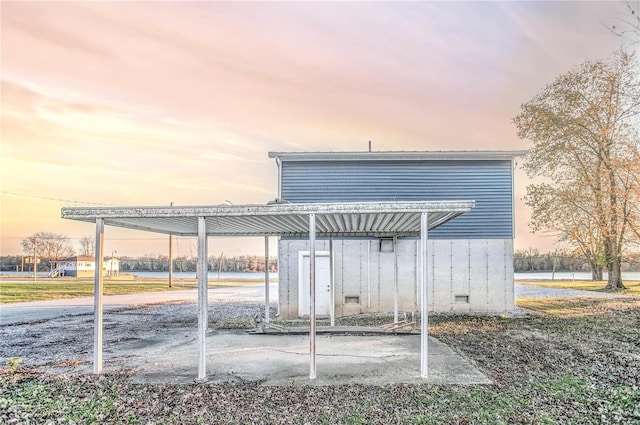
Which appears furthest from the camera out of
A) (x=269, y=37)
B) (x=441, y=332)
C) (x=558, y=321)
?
(x=558, y=321)

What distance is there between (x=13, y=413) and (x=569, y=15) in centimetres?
1654

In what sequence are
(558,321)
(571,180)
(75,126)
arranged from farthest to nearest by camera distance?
(571,180), (75,126), (558,321)

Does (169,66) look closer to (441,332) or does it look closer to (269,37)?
(269,37)

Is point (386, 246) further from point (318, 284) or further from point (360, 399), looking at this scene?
point (360, 399)

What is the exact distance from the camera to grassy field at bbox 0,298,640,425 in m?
5.20

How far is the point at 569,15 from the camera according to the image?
1385cm

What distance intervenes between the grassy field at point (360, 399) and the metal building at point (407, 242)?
564 centimetres

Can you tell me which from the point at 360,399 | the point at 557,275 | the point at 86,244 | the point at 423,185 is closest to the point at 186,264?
the point at 86,244

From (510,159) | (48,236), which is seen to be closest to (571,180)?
(510,159)

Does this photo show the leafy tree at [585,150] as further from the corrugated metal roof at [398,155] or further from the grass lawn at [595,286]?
the corrugated metal roof at [398,155]

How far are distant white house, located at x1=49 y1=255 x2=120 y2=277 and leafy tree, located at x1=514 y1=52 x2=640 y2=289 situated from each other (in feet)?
143

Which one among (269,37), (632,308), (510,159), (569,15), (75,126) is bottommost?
(632,308)

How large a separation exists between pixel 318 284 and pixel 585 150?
1632 cm

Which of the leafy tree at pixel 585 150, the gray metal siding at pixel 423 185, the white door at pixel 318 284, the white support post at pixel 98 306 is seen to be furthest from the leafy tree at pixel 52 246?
the white support post at pixel 98 306
